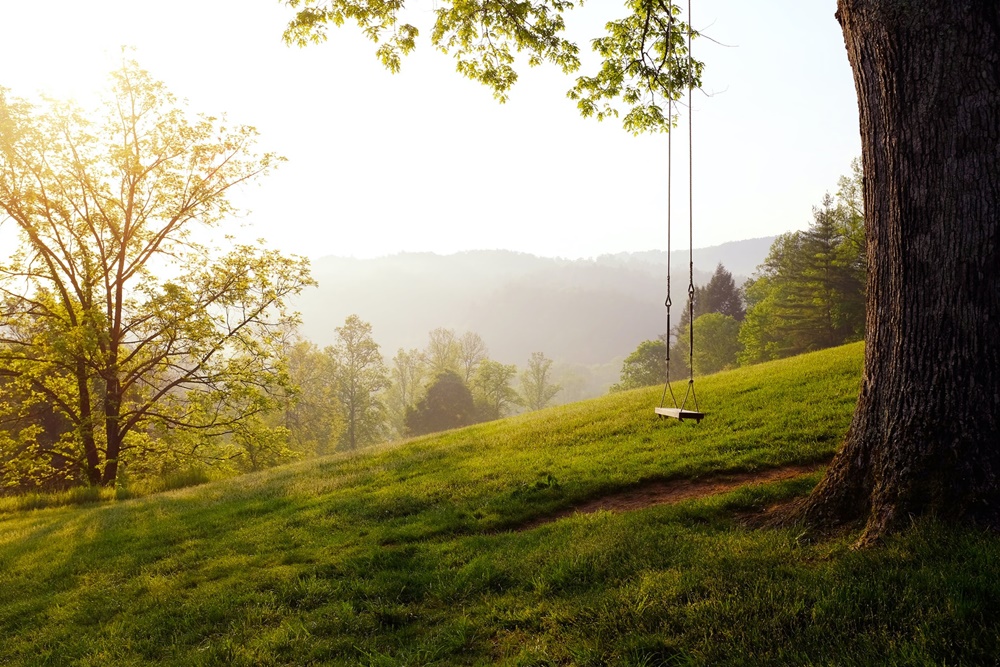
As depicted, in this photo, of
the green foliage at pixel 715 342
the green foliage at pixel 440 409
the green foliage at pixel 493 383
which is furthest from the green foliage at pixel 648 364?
the green foliage at pixel 440 409

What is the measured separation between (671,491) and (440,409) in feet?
173

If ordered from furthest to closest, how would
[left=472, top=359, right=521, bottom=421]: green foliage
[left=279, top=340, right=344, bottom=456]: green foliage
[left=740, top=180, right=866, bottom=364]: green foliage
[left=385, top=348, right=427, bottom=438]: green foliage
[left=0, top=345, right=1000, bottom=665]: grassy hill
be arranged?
[left=385, top=348, right=427, bottom=438]: green foliage < [left=472, top=359, right=521, bottom=421]: green foliage < [left=279, top=340, right=344, bottom=456]: green foliage < [left=740, top=180, right=866, bottom=364]: green foliage < [left=0, top=345, right=1000, bottom=665]: grassy hill

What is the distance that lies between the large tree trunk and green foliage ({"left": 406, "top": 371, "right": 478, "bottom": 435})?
183 feet

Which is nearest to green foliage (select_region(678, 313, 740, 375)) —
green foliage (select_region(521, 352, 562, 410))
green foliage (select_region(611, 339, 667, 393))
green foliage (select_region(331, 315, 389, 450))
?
green foliage (select_region(611, 339, 667, 393))

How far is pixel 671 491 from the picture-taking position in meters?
8.36

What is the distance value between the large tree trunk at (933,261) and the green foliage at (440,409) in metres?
55.9

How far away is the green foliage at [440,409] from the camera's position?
59844mm

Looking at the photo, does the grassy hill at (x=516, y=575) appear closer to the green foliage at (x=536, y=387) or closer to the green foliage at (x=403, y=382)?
the green foliage at (x=403, y=382)

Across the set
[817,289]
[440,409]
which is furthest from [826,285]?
[440,409]

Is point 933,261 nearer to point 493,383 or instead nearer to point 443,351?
point 493,383

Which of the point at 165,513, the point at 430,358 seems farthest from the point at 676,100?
the point at 430,358

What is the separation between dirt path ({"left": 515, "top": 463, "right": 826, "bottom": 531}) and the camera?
7.91 meters

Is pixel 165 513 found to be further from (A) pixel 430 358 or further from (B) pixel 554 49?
(A) pixel 430 358

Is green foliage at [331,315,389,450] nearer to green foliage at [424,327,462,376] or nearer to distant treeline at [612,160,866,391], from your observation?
green foliage at [424,327,462,376]
